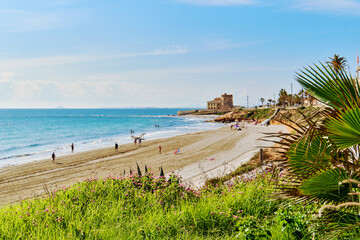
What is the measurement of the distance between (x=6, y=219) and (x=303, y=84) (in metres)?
6.48

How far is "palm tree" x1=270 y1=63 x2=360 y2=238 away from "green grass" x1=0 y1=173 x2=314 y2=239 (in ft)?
2.18

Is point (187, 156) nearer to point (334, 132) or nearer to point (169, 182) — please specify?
point (169, 182)

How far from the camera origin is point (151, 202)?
659 cm

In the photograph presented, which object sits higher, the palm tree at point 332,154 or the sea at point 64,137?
the palm tree at point 332,154

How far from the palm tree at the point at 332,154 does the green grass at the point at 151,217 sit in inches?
26.1

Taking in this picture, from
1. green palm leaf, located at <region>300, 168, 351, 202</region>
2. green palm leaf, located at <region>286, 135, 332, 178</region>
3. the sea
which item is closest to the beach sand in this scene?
the sea

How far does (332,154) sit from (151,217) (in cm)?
367

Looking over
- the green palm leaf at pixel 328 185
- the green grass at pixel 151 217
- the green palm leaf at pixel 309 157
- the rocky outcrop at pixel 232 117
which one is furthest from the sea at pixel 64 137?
the green palm leaf at pixel 328 185

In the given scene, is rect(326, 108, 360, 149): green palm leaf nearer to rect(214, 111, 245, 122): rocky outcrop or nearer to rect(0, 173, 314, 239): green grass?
rect(0, 173, 314, 239): green grass

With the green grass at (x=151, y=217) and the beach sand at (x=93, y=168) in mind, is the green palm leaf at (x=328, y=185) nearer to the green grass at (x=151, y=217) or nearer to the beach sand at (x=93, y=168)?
the green grass at (x=151, y=217)

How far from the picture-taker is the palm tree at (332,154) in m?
3.05

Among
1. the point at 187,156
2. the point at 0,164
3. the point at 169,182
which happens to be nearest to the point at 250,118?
the point at 187,156

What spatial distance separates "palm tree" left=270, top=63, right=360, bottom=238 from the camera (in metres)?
3.05

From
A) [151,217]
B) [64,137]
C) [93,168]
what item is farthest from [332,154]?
[64,137]
